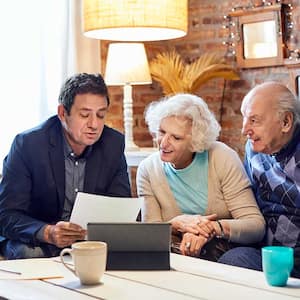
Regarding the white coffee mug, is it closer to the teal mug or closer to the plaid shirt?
the teal mug

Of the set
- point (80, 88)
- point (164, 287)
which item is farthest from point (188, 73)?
point (164, 287)

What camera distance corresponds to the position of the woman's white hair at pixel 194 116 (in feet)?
9.17

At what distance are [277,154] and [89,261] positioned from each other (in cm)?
114

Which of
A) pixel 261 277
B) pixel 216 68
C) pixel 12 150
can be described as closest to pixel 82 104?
pixel 12 150

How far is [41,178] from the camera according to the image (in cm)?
262

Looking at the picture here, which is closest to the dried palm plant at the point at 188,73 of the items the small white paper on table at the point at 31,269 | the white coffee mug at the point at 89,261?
the small white paper on table at the point at 31,269

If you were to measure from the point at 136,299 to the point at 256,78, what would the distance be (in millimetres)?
2459

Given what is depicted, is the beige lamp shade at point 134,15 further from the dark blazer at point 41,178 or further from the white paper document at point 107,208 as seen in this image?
the white paper document at point 107,208

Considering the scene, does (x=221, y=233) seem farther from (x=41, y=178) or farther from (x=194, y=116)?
(x=41, y=178)

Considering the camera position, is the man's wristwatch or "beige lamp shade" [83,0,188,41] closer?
the man's wristwatch

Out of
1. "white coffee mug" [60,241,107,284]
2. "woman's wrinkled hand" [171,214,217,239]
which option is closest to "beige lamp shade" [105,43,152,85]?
"woman's wrinkled hand" [171,214,217,239]

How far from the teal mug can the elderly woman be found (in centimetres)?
90

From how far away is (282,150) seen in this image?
265cm

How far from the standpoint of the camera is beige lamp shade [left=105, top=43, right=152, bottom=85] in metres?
3.65
